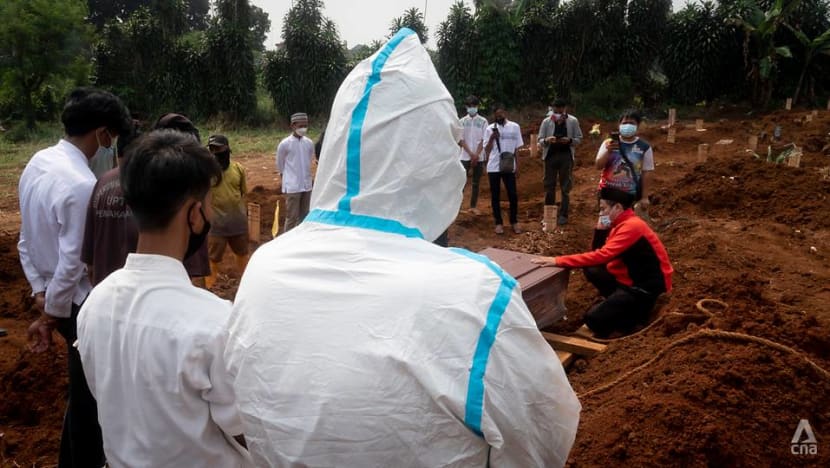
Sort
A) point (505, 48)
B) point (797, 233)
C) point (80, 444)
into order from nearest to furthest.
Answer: point (80, 444), point (797, 233), point (505, 48)

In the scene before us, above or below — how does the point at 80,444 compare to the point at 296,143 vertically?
below

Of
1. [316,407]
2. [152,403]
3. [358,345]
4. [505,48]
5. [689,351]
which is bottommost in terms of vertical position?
[689,351]

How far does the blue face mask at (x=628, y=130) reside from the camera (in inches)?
258

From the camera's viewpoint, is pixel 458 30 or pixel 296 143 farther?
pixel 458 30

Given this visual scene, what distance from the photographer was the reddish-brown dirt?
3.02 meters

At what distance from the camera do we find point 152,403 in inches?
61.2

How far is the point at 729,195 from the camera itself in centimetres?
976

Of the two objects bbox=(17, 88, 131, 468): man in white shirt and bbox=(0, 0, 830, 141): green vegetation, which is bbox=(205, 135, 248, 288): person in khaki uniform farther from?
bbox=(0, 0, 830, 141): green vegetation

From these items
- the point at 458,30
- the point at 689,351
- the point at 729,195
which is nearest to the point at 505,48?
the point at 458,30

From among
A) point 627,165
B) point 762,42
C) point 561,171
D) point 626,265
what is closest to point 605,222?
point 626,265

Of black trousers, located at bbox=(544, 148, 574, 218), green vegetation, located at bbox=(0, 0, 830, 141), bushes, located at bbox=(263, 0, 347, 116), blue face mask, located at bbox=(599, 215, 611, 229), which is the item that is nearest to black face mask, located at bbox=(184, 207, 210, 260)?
blue face mask, located at bbox=(599, 215, 611, 229)

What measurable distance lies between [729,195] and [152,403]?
992 centimetres

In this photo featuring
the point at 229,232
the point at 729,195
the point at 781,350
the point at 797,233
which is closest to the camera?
the point at 781,350

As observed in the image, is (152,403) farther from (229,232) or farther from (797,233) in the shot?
(797,233)
